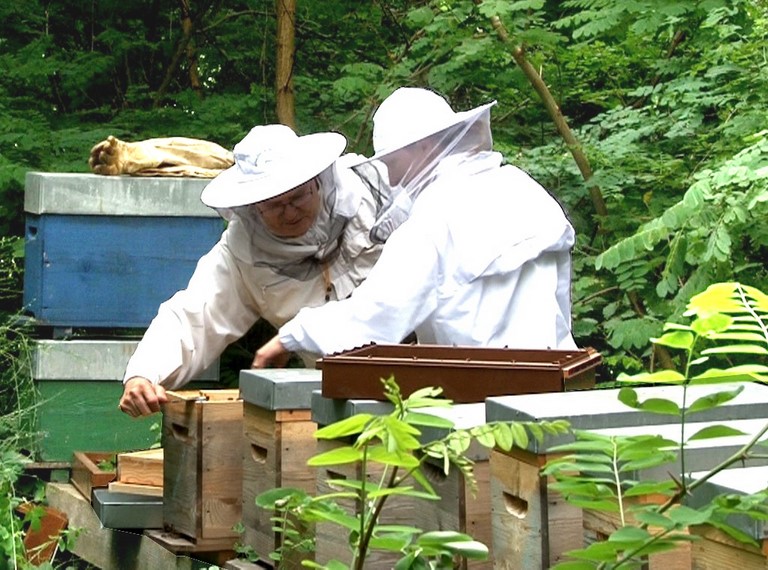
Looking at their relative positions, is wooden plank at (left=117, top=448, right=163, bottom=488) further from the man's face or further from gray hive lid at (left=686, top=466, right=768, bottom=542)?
gray hive lid at (left=686, top=466, right=768, bottom=542)

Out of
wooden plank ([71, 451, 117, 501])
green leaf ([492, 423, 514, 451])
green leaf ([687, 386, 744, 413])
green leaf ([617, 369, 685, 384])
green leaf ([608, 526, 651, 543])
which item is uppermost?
green leaf ([617, 369, 685, 384])

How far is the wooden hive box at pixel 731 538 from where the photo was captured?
4.62ft

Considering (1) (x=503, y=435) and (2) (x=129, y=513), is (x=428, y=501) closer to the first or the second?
(1) (x=503, y=435)

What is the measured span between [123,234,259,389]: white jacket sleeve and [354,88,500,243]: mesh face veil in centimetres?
59

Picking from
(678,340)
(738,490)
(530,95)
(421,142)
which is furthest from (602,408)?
(530,95)

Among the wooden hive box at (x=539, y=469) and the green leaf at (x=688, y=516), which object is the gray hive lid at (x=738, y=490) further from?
A: the wooden hive box at (x=539, y=469)

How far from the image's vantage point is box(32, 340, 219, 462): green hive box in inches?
176

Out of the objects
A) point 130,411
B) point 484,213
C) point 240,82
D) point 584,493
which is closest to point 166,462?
point 130,411

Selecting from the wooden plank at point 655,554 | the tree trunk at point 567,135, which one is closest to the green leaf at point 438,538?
the wooden plank at point 655,554

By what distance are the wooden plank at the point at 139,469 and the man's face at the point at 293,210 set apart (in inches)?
30.7

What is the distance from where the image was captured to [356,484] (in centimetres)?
125

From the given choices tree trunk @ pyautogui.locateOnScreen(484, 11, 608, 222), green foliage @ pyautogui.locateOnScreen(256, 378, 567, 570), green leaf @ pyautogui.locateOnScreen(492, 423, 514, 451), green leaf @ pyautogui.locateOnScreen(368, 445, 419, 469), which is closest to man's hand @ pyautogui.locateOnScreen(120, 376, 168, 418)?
green foliage @ pyautogui.locateOnScreen(256, 378, 567, 570)

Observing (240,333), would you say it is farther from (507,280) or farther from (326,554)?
(326,554)

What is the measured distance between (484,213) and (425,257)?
0.24 meters
